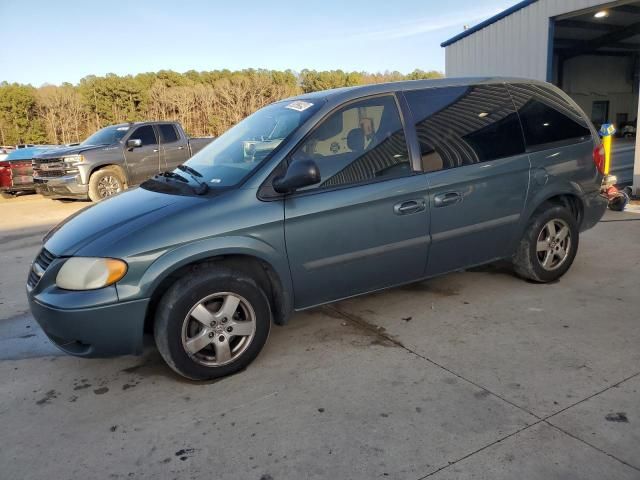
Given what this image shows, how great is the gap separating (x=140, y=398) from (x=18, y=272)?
384 cm

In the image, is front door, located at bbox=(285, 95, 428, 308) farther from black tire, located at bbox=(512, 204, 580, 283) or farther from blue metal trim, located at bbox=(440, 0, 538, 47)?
blue metal trim, located at bbox=(440, 0, 538, 47)

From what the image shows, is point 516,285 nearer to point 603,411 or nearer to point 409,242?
point 409,242

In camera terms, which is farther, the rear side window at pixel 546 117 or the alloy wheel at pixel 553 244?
the alloy wheel at pixel 553 244

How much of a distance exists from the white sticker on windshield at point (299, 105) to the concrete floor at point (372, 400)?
164cm

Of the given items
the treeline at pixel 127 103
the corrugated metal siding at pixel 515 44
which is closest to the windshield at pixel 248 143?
the corrugated metal siding at pixel 515 44

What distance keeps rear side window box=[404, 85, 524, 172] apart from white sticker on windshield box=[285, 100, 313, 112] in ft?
2.45

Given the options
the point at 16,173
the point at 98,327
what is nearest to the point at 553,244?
the point at 98,327

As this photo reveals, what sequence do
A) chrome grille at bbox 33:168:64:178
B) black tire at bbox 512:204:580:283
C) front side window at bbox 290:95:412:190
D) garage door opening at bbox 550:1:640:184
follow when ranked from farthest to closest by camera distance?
garage door opening at bbox 550:1:640:184 < chrome grille at bbox 33:168:64:178 < black tire at bbox 512:204:580:283 < front side window at bbox 290:95:412:190

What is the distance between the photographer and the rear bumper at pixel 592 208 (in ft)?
15.1

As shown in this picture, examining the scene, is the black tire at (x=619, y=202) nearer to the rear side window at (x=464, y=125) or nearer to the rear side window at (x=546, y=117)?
the rear side window at (x=546, y=117)

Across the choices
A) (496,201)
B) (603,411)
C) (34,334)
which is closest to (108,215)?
(34,334)

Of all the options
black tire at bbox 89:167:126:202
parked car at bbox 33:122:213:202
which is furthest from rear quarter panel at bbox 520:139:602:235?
black tire at bbox 89:167:126:202

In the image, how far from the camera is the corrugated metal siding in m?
11.3

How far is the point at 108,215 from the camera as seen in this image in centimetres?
332
